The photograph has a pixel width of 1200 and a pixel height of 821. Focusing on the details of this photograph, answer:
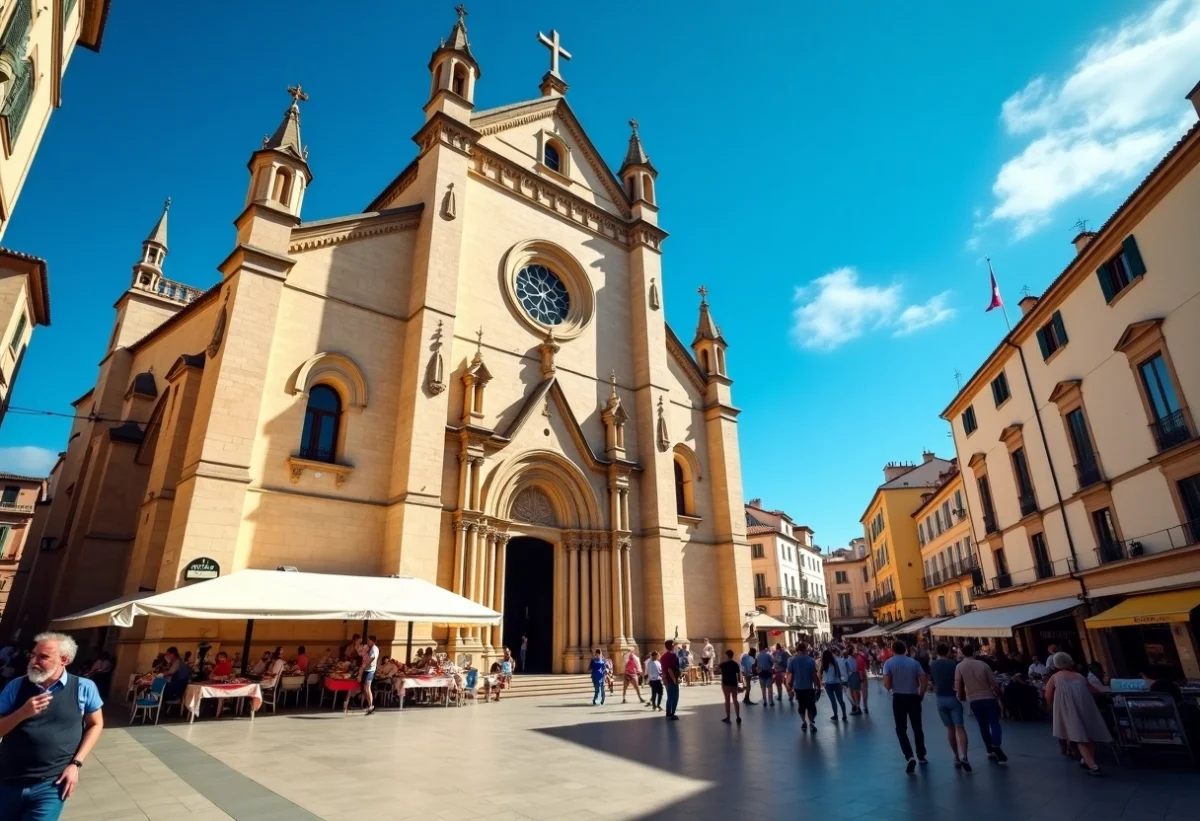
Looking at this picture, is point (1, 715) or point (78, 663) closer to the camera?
point (1, 715)

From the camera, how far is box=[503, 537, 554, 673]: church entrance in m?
20.0

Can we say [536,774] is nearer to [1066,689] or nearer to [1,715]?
[1,715]

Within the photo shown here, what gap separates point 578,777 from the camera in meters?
7.09

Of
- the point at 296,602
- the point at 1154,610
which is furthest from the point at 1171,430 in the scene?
the point at 296,602

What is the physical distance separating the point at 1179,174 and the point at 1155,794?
14659mm

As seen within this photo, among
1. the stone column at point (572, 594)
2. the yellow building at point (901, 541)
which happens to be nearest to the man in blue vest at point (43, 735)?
the stone column at point (572, 594)

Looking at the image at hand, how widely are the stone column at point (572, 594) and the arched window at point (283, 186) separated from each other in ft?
40.6

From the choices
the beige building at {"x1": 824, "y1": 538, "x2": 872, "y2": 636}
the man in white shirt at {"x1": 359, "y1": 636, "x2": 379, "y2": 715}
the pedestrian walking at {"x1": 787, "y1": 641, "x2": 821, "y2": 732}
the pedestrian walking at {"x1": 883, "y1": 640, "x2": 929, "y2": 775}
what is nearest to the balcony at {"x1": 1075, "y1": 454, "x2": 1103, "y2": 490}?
the pedestrian walking at {"x1": 787, "y1": 641, "x2": 821, "y2": 732}

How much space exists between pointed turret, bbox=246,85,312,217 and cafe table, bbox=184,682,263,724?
36.2 feet

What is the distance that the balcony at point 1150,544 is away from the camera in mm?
14805

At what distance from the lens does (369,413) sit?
16625 mm

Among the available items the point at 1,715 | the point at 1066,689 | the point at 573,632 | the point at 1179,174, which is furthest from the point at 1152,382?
the point at 1,715

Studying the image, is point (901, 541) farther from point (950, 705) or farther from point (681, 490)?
point (950, 705)

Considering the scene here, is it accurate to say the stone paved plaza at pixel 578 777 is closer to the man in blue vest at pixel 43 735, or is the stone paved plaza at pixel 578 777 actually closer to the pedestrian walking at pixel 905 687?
the pedestrian walking at pixel 905 687
